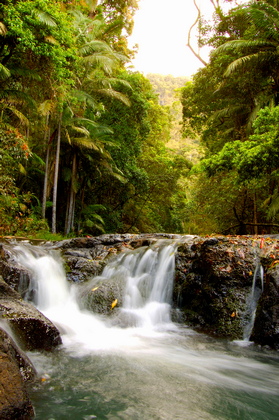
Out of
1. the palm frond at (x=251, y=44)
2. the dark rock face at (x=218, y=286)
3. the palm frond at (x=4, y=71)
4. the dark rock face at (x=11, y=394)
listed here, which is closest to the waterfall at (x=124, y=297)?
the dark rock face at (x=218, y=286)

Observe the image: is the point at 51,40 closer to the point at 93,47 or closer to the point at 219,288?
the point at 93,47

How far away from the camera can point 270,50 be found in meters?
13.3

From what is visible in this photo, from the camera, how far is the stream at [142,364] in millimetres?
2465

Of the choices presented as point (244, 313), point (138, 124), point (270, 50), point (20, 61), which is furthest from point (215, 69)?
point (244, 313)

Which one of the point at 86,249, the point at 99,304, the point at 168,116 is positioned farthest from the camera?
the point at 168,116

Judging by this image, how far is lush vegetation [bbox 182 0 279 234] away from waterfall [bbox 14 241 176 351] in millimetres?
3913

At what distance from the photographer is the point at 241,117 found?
1670 cm

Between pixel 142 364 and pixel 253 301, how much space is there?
8.04 feet

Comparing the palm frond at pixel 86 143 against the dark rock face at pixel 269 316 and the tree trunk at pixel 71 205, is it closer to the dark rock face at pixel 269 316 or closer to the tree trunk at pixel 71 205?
the tree trunk at pixel 71 205

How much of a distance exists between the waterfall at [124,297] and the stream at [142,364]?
0.02 m

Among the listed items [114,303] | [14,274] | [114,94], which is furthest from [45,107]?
[114,303]

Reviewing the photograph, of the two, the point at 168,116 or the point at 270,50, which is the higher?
the point at 168,116

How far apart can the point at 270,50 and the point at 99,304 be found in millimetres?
13593

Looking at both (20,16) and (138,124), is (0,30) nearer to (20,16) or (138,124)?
(20,16)
